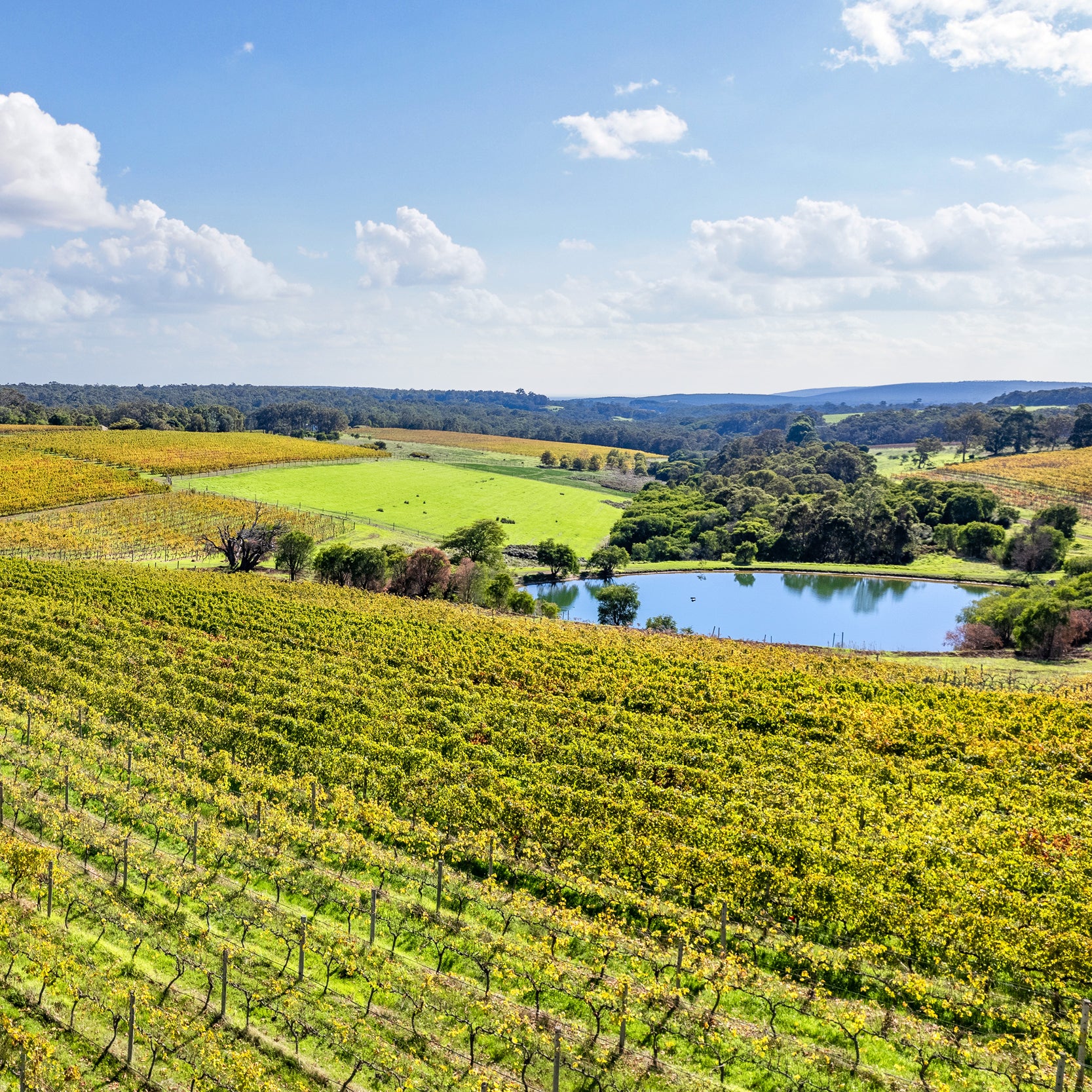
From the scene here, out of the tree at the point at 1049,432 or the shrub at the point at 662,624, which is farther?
the tree at the point at 1049,432

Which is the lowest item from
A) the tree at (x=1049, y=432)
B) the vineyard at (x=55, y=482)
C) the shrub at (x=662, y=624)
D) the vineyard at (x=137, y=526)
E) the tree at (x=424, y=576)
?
the shrub at (x=662, y=624)

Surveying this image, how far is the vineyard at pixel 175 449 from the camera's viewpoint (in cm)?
12950

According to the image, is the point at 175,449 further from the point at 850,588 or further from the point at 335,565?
the point at 850,588

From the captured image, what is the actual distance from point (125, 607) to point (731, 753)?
4197 centimetres

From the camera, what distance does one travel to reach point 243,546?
3068 inches

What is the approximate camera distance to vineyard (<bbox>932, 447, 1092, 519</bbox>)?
432ft

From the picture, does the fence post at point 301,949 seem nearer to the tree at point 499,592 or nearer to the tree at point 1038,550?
the tree at point 499,592

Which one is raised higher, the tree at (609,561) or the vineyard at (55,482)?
the vineyard at (55,482)

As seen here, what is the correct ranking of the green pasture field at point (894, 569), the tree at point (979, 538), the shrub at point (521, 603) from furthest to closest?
the tree at point (979, 538) < the green pasture field at point (894, 569) < the shrub at point (521, 603)

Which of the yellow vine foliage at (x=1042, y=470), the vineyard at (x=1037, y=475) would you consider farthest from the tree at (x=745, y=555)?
the yellow vine foliage at (x=1042, y=470)

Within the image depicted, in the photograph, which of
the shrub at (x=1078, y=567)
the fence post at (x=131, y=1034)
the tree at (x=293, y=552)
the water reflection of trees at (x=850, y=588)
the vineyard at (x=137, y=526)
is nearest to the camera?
the fence post at (x=131, y=1034)

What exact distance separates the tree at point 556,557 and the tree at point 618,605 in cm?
2054

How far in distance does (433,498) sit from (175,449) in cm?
5461

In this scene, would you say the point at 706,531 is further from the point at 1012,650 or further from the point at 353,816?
the point at 353,816
